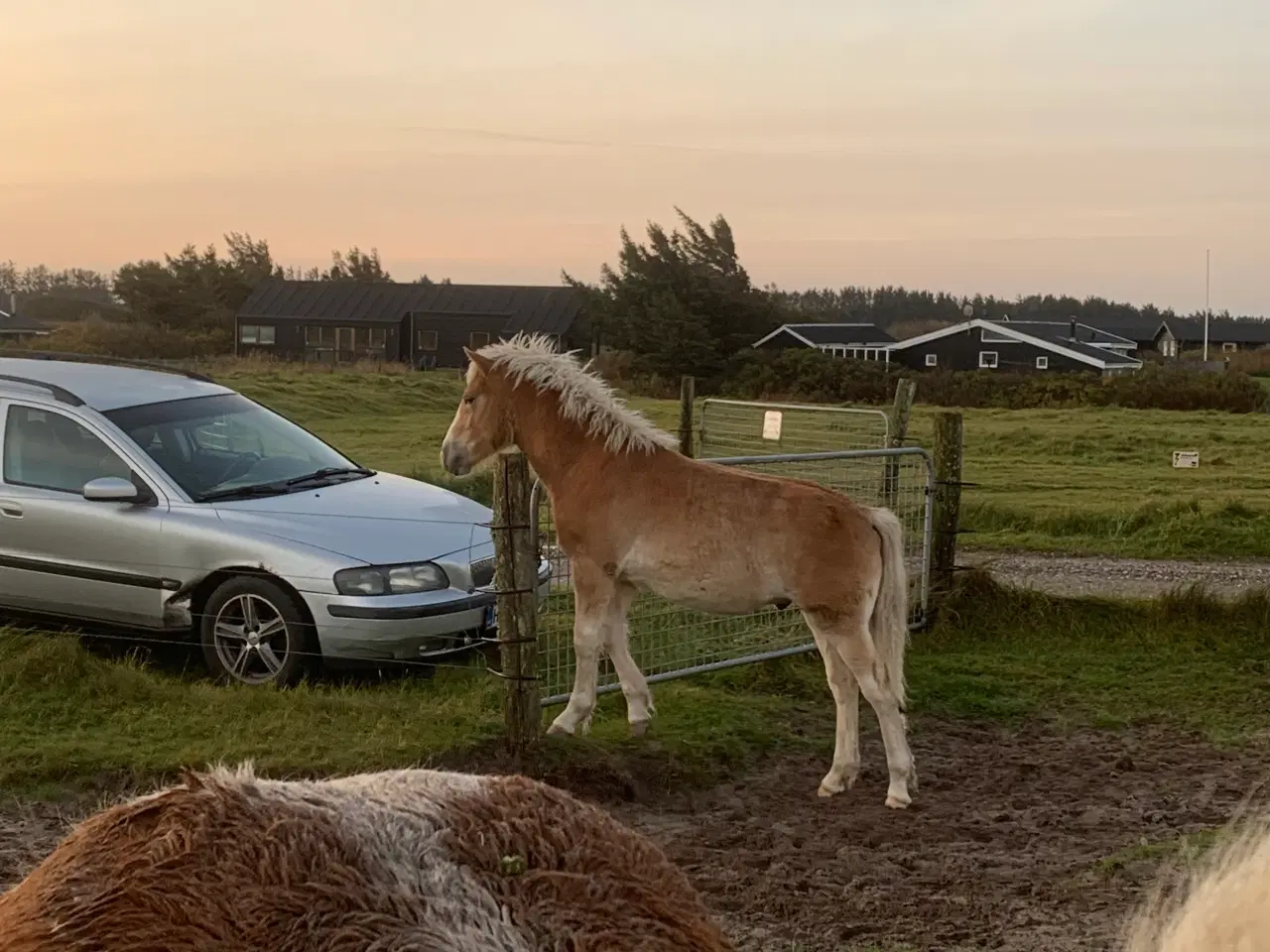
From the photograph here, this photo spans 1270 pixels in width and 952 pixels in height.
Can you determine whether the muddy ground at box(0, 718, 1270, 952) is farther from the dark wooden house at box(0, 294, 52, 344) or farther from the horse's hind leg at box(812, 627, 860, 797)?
the dark wooden house at box(0, 294, 52, 344)

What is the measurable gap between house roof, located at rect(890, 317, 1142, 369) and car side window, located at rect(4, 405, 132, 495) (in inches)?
2057

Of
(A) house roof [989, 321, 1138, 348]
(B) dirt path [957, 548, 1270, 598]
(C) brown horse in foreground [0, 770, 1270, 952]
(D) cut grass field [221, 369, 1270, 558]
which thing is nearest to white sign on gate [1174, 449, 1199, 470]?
(D) cut grass field [221, 369, 1270, 558]

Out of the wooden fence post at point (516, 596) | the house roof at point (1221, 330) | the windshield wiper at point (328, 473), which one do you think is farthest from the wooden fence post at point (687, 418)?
the house roof at point (1221, 330)

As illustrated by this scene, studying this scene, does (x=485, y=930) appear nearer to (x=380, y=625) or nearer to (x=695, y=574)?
(x=695, y=574)

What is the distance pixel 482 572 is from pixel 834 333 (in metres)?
53.3

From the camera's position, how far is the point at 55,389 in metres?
7.64

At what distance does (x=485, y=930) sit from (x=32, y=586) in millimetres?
6874

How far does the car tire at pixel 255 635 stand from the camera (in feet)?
22.4

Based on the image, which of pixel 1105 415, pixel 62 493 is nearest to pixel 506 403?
pixel 62 493

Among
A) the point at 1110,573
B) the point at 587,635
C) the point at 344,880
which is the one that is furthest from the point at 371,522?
the point at 1110,573

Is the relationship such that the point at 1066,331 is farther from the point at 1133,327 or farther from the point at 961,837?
the point at 961,837

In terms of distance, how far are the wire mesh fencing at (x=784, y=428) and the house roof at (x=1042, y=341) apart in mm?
46746

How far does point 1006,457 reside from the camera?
72.4 feet

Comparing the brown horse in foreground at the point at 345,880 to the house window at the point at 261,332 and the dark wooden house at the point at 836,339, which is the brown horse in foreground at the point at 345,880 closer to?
the dark wooden house at the point at 836,339
